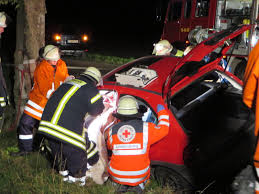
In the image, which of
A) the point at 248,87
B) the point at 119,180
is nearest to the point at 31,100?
the point at 119,180

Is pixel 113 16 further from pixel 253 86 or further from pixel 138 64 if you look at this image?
pixel 253 86

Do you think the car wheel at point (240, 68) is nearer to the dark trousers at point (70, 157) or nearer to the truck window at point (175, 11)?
the truck window at point (175, 11)

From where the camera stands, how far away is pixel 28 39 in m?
5.29

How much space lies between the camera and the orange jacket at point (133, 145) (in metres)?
3.15

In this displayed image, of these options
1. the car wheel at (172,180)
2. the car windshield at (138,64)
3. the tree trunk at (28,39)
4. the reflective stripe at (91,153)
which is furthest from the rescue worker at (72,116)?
the tree trunk at (28,39)

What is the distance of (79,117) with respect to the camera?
3.47 m

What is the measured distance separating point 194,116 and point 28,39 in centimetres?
287

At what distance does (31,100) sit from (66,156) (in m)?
1.26

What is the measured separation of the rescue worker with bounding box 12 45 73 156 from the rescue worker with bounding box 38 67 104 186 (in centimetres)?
93

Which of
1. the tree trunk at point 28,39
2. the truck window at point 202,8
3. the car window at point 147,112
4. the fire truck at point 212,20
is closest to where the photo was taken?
the car window at point 147,112

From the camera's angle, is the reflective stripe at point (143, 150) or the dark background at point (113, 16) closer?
the reflective stripe at point (143, 150)

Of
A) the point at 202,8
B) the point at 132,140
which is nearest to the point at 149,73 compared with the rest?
the point at 132,140

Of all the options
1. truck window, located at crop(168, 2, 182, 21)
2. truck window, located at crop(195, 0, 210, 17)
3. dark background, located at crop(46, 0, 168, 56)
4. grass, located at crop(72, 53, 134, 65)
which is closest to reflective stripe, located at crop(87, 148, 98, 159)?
truck window, located at crop(195, 0, 210, 17)

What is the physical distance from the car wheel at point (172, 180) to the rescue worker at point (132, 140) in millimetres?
278
